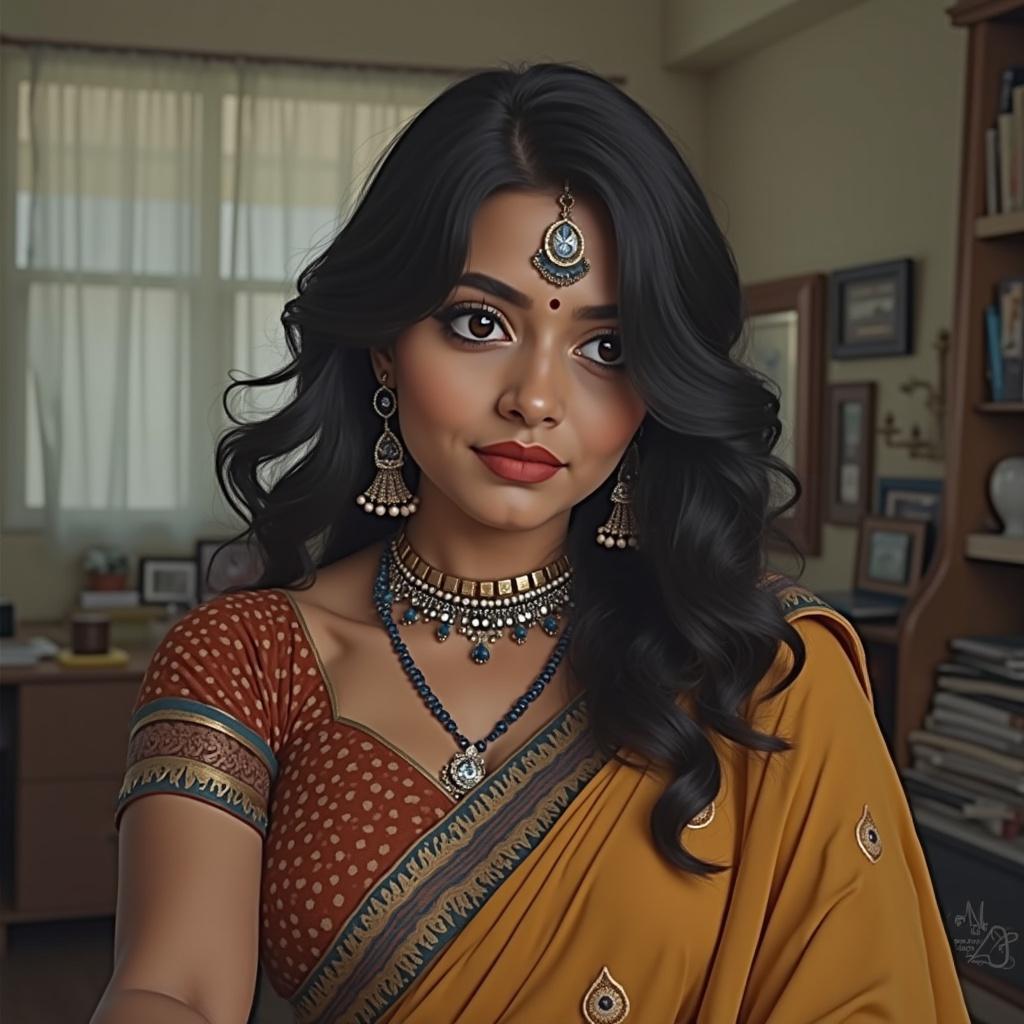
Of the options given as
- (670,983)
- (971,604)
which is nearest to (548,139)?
(670,983)

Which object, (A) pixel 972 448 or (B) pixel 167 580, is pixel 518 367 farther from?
(B) pixel 167 580

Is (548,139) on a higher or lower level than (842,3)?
lower

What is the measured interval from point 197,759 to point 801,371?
11.8 ft

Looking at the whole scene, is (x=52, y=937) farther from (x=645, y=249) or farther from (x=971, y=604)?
(x=645, y=249)

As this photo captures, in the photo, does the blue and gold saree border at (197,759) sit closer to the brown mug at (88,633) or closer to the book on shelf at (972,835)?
the book on shelf at (972,835)

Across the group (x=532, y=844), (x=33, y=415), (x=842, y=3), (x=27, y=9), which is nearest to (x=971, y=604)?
(x=842, y=3)

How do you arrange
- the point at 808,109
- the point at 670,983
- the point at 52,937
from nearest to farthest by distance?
the point at 670,983, the point at 52,937, the point at 808,109

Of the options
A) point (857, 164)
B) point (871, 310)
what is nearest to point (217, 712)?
point (871, 310)

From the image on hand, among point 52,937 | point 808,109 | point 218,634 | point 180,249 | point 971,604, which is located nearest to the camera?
point 218,634

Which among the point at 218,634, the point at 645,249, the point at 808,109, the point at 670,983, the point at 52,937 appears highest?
the point at 808,109

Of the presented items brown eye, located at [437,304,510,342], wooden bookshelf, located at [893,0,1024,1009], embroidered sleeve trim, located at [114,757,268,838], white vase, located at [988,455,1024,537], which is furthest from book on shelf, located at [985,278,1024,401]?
embroidered sleeve trim, located at [114,757,268,838]

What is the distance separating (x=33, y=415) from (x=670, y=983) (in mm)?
4153

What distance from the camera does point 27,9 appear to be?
16.0ft

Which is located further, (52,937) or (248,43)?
(248,43)
